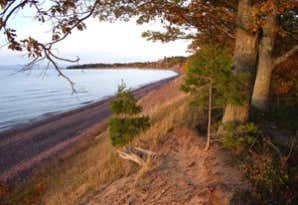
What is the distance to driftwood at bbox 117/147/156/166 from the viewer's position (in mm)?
7109

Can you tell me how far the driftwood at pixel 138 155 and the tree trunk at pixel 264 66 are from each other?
189 inches

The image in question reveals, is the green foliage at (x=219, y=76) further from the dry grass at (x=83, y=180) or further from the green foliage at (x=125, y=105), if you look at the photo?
the green foliage at (x=125, y=105)

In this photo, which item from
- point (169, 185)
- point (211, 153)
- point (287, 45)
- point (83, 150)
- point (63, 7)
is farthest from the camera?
point (83, 150)

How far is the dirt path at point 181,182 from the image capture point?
554cm

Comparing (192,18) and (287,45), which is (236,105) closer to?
(192,18)

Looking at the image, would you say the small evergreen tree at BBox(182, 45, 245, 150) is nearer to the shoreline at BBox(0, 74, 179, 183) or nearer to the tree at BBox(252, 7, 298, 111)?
the tree at BBox(252, 7, 298, 111)

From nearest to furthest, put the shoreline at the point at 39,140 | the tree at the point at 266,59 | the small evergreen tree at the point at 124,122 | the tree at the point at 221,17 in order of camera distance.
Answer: the tree at the point at 221,17, the tree at the point at 266,59, the small evergreen tree at the point at 124,122, the shoreline at the point at 39,140

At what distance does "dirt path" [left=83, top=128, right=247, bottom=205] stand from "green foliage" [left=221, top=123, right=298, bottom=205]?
0.24m

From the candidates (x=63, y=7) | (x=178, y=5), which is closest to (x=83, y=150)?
(x=178, y=5)

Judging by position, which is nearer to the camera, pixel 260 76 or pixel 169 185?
pixel 169 185

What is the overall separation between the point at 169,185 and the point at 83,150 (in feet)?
32.0

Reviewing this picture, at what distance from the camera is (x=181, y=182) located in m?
6.06

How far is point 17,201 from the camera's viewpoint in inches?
413

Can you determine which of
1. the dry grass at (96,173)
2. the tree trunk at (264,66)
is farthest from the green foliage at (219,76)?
the tree trunk at (264,66)
